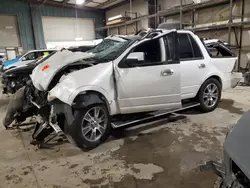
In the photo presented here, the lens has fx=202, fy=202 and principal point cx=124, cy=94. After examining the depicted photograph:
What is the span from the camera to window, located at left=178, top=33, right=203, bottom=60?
3924 millimetres

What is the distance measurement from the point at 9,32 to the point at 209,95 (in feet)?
46.4

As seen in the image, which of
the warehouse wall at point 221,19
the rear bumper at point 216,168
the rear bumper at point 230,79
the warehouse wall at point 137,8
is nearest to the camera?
the rear bumper at point 216,168

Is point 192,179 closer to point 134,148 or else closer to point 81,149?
point 134,148

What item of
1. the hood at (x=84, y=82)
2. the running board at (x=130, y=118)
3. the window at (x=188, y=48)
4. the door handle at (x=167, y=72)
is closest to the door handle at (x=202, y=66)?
the window at (x=188, y=48)

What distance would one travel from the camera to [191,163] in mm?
2570

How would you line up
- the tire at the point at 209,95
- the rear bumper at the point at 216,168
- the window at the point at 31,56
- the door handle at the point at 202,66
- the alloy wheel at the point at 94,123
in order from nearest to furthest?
the rear bumper at the point at 216,168 < the alloy wheel at the point at 94,123 < the door handle at the point at 202,66 < the tire at the point at 209,95 < the window at the point at 31,56

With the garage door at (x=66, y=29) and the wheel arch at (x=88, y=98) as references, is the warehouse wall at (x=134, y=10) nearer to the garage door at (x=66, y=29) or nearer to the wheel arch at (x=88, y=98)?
the garage door at (x=66, y=29)

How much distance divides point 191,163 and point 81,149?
5.14 feet

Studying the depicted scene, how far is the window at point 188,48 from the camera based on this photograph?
3.92 meters

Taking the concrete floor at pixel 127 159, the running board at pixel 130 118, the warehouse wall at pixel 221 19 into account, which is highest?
the warehouse wall at pixel 221 19

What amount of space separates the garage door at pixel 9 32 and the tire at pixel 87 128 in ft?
44.8

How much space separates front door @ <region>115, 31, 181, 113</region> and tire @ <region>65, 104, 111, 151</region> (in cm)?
37

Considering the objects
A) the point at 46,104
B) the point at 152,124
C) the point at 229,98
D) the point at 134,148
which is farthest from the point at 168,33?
the point at 229,98

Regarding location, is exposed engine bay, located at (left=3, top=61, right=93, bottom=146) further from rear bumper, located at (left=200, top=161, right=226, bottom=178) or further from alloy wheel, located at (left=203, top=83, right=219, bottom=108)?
alloy wheel, located at (left=203, top=83, right=219, bottom=108)
